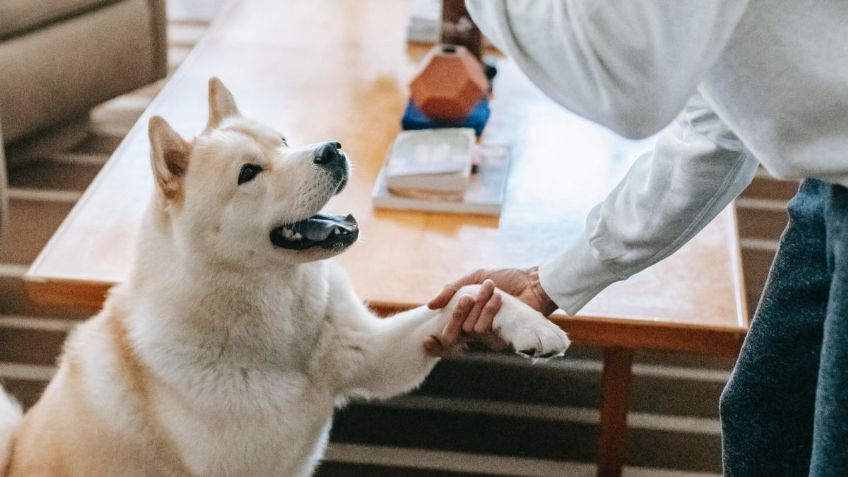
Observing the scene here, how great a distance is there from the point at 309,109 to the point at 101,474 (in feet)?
3.42

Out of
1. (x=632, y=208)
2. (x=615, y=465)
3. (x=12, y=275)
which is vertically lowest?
(x=12, y=275)

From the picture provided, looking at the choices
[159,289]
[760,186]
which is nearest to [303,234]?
[159,289]

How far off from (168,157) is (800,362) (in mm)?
774

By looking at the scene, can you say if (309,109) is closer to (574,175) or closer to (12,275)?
(574,175)

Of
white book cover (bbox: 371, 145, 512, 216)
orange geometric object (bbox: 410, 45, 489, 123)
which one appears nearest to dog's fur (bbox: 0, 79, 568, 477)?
white book cover (bbox: 371, 145, 512, 216)

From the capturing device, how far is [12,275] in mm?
2422

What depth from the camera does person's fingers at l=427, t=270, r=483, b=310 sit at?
1.40m

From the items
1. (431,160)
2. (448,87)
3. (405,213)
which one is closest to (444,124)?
(448,87)

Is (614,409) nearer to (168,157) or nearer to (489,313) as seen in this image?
(489,313)

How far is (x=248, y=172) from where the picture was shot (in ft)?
4.27

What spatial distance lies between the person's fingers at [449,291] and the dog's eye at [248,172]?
0.98 ft

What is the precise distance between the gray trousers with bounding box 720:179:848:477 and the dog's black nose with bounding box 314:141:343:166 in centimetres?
57

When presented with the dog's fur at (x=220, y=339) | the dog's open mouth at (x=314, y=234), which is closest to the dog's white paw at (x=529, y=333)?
the dog's fur at (x=220, y=339)

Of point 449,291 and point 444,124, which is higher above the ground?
point 449,291
